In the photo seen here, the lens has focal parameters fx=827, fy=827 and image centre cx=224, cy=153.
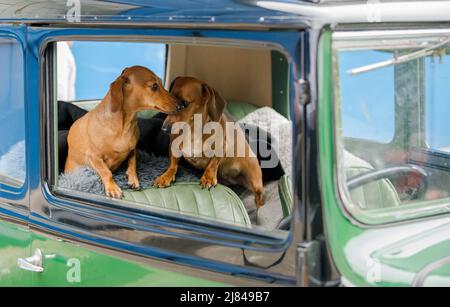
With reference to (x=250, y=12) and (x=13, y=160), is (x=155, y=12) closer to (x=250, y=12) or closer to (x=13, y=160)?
(x=250, y=12)

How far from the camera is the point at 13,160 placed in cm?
320

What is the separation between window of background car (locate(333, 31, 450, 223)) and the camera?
237cm

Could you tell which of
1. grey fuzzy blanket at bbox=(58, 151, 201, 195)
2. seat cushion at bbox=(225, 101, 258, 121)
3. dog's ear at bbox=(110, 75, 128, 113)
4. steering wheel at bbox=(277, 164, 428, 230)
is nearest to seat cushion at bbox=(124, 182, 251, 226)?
grey fuzzy blanket at bbox=(58, 151, 201, 195)

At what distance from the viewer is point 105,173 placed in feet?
10.5

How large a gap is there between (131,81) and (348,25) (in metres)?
1.17

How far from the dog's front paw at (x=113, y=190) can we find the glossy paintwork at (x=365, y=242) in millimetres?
1029

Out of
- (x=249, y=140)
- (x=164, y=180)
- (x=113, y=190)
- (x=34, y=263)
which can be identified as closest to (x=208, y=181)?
(x=164, y=180)

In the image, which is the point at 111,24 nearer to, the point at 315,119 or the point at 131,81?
the point at 131,81

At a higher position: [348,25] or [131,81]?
[348,25]

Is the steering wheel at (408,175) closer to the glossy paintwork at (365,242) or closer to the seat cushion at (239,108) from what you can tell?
the glossy paintwork at (365,242)

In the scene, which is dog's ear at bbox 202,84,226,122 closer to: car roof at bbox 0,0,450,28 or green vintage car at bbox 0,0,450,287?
green vintage car at bbox 0,0,450,287

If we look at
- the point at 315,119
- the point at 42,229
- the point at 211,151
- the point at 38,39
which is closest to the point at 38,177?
the point at 42,229

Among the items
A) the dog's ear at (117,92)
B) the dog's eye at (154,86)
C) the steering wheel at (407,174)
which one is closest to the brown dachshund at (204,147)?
the dog's eye at (154,86)

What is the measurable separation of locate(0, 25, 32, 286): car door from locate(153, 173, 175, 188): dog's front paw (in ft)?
1.66
